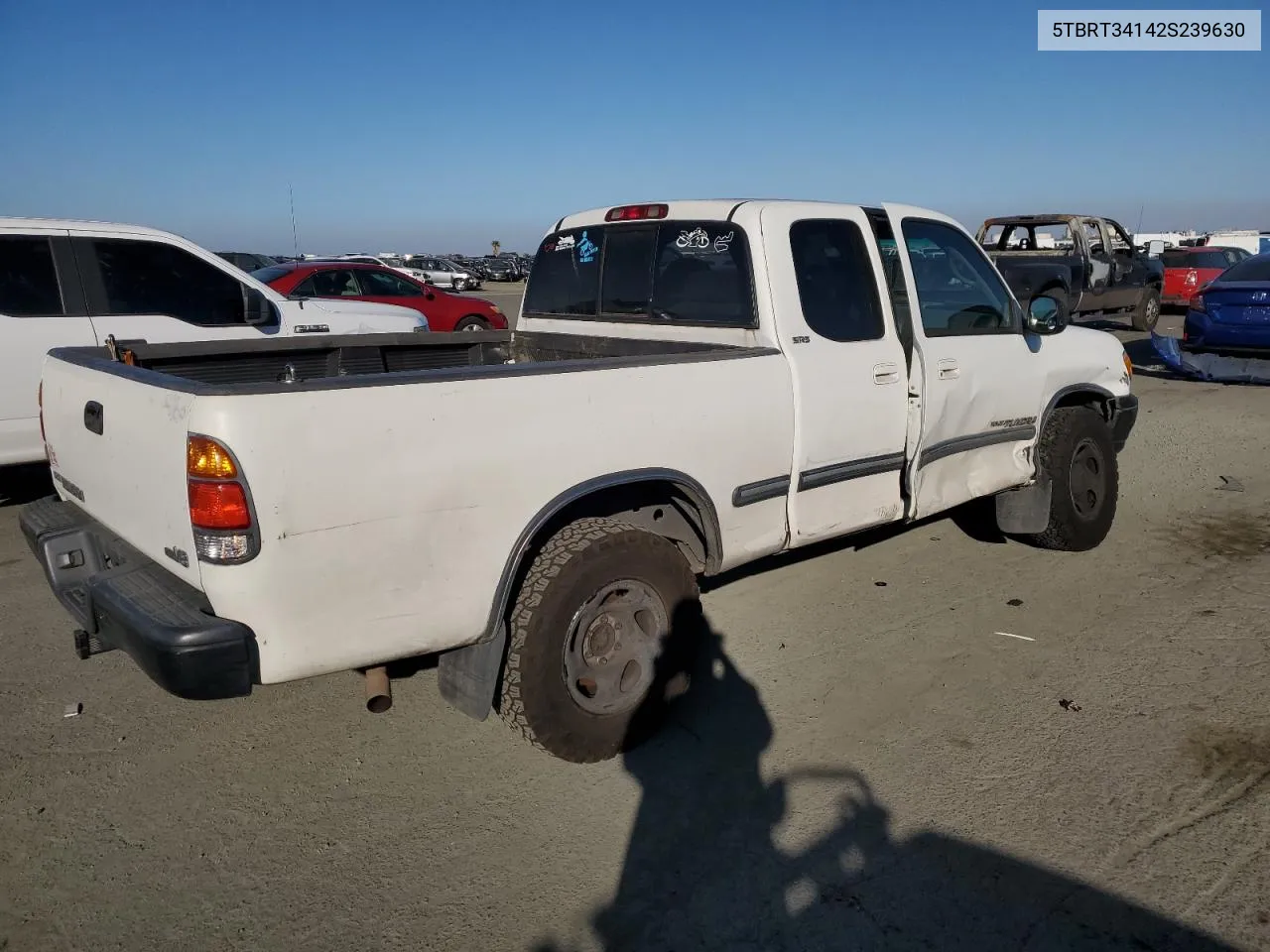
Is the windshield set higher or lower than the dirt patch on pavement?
higher

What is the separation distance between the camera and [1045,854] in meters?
2.85

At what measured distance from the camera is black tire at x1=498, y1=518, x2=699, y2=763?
10.2 ft

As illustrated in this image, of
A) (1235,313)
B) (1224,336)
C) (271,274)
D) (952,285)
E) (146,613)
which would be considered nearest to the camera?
(146,613)

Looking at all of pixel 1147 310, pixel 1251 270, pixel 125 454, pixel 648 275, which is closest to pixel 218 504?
pixel 125 454

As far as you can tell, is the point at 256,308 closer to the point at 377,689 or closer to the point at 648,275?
the point at 648,275

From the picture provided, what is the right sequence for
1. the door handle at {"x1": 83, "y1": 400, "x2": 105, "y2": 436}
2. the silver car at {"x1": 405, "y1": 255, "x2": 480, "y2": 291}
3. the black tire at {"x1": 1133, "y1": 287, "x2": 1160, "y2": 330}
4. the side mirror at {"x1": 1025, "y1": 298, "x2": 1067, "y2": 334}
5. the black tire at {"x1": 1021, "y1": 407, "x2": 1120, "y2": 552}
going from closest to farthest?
the door handle at {"x1": 83, "y1": 400, "x2": 105, "y2": 436}, the side mirror at {"x1": 1025, "y1": 298, "x2": 1067, "y2": 334}, the black tire at {"x1": 1021, "y1": 407, "x2": 1120, "y2": 552}, the black tire at {"x1": 1133, "y1": 287, "x2": 1160, "y2": 330}, the silver car at {"x1": 405, "y1": 255, "x2": 480, "y2": 291}

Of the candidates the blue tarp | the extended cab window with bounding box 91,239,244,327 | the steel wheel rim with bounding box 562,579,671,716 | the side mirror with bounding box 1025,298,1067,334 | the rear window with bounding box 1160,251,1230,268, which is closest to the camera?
the steel wheel rim with bounding box 562,579,671,716

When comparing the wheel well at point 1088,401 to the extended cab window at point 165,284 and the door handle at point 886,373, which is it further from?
the extended cab window at point 165,284

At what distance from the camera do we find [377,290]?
13602mm

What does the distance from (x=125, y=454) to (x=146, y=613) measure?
56cm

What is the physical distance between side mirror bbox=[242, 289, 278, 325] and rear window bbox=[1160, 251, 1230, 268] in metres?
20.2

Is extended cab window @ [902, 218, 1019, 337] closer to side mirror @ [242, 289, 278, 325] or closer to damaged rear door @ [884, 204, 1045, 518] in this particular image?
damaged rear door @ [884, 204, 1045, 518]

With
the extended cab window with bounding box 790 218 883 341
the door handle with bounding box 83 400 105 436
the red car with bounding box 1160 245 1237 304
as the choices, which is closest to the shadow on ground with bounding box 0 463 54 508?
the door handle with bounding box 83 400 105 436

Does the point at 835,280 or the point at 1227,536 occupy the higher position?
the point at 835,280
